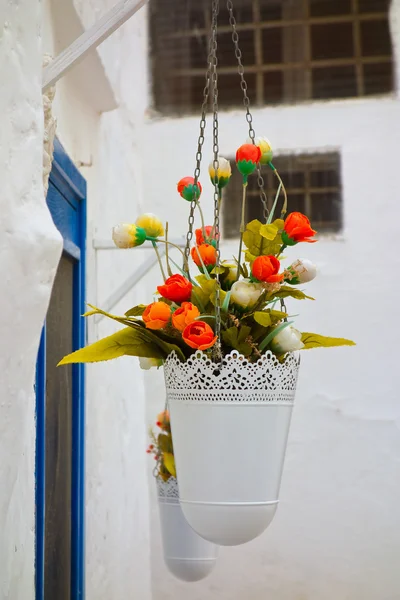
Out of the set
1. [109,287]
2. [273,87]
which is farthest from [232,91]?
[109,287]

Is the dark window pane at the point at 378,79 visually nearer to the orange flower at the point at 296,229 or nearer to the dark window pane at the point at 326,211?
the dark window pane at the point at 326,211

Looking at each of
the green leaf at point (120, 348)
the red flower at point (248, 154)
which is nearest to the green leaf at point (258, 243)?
the red flower at point (248, 154)

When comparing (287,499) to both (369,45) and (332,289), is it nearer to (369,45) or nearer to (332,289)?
(332,289)

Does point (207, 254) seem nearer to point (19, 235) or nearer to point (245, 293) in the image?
point (245, 293)

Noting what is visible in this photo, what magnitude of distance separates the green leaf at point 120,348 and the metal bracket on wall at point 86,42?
0.46 m

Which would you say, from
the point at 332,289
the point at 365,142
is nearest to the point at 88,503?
the point at 332,289

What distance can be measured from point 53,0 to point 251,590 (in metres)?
2.55

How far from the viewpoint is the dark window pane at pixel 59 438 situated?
201cm

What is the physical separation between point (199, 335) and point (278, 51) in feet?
9.43

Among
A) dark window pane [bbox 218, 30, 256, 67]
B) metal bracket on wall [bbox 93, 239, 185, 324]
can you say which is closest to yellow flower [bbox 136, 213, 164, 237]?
metal bracket on wall [bbox 93, 239, 185, 324]

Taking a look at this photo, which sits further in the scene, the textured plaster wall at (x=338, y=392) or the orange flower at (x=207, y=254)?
the textured plaster wall at (x=338, y=392)

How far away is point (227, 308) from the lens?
122cm

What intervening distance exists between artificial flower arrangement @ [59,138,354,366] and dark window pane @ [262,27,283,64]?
→ 256cm

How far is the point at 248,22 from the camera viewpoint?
3691mm
